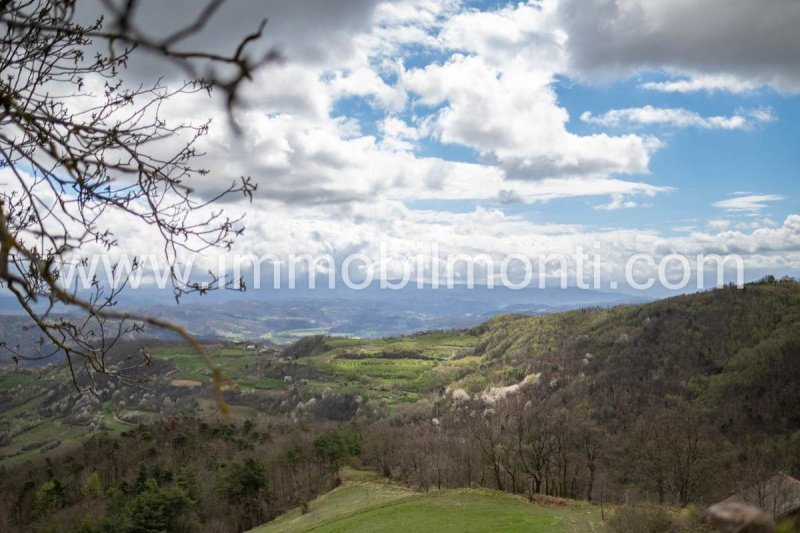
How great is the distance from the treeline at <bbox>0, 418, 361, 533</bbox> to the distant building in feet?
121

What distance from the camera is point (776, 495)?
3014 centimetres

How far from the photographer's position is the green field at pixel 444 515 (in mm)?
29359

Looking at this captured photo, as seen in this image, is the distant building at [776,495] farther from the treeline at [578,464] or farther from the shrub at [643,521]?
the shrub at [643,521]

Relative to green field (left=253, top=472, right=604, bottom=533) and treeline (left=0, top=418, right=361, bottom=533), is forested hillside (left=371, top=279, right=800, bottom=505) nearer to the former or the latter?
green field (left=253, top=472, right=604, bottom=533)

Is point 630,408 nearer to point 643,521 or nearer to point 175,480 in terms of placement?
point 175,480

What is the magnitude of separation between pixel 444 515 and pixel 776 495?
18646 millimetres

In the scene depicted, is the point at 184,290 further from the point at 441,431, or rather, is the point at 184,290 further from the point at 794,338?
the point at 794,338

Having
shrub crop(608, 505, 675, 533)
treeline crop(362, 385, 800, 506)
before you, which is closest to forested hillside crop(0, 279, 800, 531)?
treeline crop(362, 385, 800, 506)

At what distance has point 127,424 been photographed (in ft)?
422

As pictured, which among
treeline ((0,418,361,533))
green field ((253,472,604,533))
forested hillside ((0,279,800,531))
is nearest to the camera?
green field ((253,472,604,533))

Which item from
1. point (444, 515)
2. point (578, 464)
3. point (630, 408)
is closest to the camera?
point (444, 515)

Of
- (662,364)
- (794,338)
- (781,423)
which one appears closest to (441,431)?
(781,423)

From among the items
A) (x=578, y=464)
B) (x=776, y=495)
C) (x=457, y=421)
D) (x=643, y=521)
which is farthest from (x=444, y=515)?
(x=457, y=421)

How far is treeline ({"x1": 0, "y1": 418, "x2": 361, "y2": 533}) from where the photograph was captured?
150 ft
